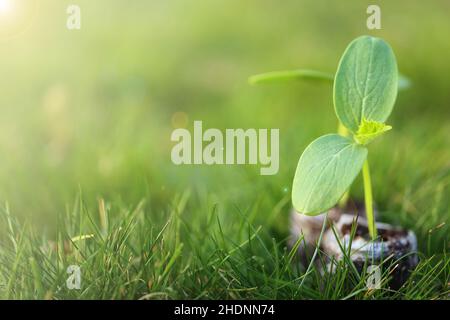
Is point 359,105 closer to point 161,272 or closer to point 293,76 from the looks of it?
point 293,76

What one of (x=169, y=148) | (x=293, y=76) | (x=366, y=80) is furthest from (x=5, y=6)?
(x=366, y=80)

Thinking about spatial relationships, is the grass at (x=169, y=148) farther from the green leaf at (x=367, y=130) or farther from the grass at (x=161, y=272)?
the green leaf at (x=367, y=130)

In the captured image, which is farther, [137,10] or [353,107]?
[137,10]

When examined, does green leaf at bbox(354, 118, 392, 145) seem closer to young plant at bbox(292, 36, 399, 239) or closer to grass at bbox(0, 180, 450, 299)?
young plant at bbox(292, 36, 399, 239)

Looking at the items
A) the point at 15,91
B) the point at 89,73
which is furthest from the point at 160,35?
the point at 15,91

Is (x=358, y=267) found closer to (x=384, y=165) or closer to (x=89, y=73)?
(x=384, y=165)

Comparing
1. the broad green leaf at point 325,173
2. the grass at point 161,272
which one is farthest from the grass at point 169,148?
the broad green leaf at point 325,173
